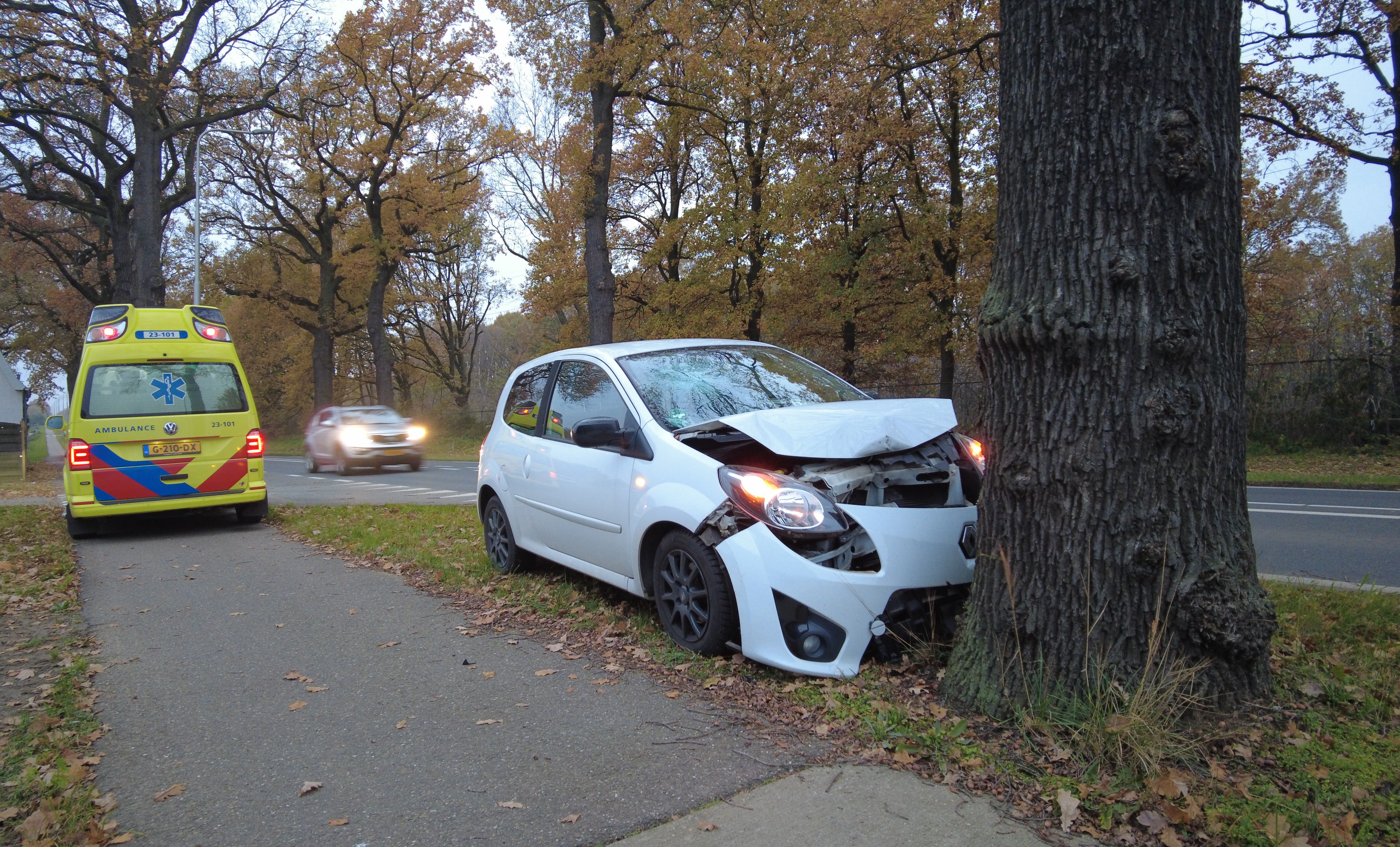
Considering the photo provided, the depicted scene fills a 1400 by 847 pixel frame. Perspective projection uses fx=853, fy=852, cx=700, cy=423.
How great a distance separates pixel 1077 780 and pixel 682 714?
5.38ft

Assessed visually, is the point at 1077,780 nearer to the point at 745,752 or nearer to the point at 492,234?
the point at 745,752

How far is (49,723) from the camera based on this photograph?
3.86 metres

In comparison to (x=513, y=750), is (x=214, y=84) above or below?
above

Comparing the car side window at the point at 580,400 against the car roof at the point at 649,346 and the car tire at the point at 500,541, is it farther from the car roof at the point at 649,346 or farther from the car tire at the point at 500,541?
the car tire at the point at 500,541

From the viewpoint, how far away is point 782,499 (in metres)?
4.09

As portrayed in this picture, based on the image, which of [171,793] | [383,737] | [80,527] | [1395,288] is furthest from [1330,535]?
[1395,288]

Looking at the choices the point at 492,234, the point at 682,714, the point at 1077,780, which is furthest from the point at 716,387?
the point at 492,234

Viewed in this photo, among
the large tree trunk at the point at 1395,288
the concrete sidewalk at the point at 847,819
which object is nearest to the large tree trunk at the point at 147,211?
the concrete sidewalk at the point at 847,819

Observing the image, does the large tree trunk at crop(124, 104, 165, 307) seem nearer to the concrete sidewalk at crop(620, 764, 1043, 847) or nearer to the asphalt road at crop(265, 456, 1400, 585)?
the asphalt road at crop(265, 456, 1400, 585)

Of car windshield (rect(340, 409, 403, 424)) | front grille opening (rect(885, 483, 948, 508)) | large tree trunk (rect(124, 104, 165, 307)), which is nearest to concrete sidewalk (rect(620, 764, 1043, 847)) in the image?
front grille opening (rect(885, 483, 948, 508))

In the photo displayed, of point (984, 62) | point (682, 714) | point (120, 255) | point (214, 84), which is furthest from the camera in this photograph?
point (120, 255)

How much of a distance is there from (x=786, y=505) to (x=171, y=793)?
276 cm

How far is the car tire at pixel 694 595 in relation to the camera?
14.0ft

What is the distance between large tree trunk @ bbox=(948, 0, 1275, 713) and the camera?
10.8 ft
